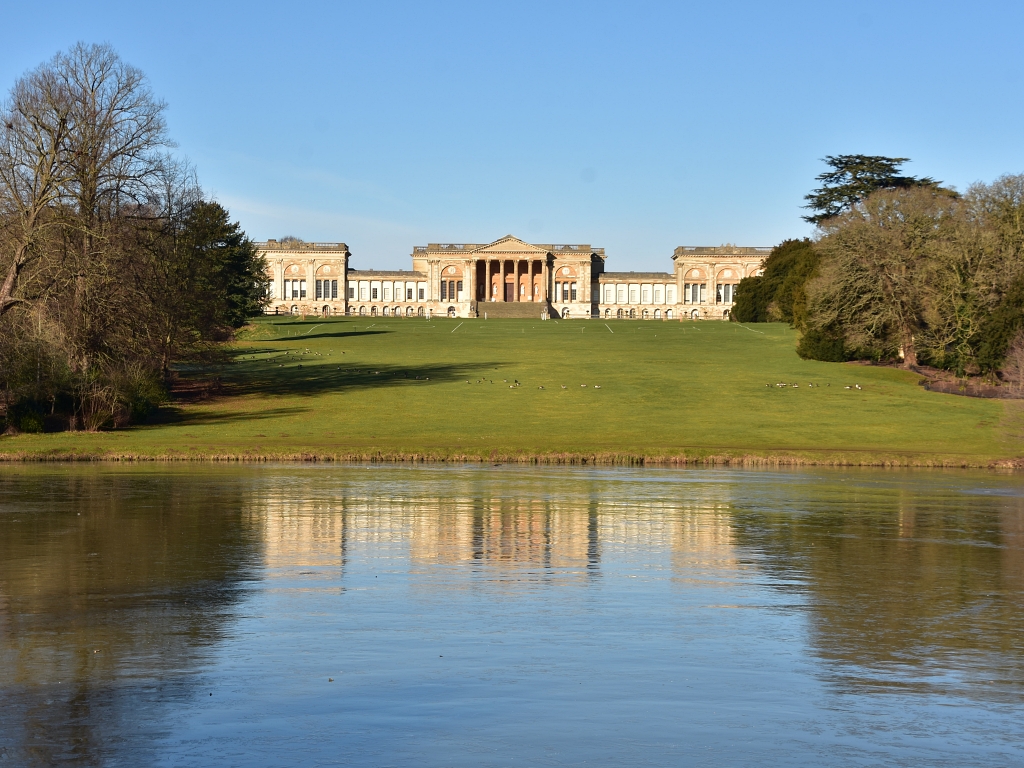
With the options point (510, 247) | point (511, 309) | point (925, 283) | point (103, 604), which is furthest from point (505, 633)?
point (510, 247)

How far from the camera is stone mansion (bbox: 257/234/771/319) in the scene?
585 ft

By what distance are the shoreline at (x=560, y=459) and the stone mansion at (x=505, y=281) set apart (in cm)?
13717

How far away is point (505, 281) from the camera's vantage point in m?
180

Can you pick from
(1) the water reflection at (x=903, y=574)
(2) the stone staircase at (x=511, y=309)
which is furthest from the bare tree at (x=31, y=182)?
(2) the stone staircase at (x=511, y=309)

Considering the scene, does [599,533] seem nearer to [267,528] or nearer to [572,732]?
[267,528]

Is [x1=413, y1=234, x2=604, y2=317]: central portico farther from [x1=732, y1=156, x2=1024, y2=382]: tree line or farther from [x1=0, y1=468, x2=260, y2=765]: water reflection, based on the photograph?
[x1=0, y1=468, x2=260, y2=765]: water reflection

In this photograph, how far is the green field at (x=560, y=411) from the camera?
37.7 m

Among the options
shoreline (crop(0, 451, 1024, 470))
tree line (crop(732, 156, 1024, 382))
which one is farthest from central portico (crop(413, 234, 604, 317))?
shoreline (crop(0, 451, 1024, 470))

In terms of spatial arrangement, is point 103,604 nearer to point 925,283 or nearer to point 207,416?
point 207,416

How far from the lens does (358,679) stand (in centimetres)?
1086

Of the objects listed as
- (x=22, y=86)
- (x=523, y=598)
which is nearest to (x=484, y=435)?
(x=22, y=86)

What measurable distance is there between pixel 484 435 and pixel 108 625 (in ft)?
97.0

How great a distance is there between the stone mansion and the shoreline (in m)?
137

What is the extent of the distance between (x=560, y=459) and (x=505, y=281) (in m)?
144
